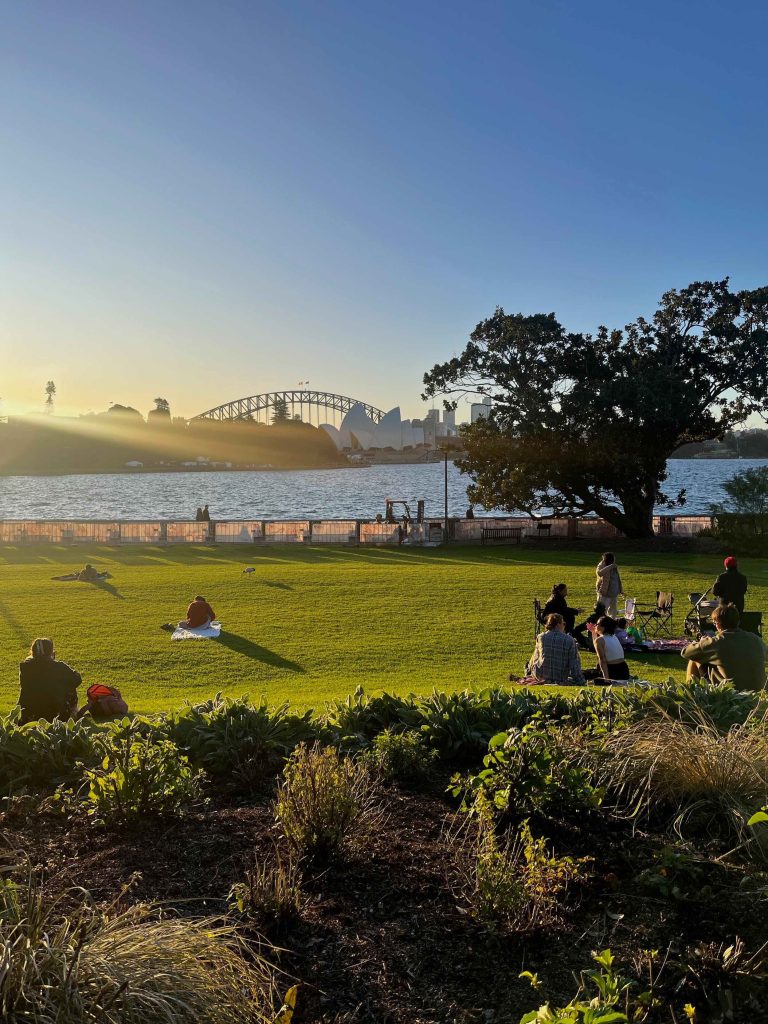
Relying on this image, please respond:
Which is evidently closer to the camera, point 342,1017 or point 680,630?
point 342,1017

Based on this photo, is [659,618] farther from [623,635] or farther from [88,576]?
[88,576]

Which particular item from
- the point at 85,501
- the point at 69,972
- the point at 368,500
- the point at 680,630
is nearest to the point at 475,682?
the point at 680,630

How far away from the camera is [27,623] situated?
15.9 metres

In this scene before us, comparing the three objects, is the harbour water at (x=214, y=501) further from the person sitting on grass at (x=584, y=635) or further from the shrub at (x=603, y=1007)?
the shrub at (x=603, y=1007)

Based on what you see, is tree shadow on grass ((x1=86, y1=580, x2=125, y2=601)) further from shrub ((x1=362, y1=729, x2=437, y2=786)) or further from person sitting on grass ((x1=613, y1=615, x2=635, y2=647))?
shrub ((x1=362, y1=729, x2=437, y2=786))

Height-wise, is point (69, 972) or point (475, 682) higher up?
point (69, 972)

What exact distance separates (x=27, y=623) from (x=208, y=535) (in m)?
18.7

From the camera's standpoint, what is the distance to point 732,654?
308 inches

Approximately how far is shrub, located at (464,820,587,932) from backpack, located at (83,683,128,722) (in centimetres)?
589

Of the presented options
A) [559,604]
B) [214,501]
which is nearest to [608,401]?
[559,604]

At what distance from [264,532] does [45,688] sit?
26.2 metres

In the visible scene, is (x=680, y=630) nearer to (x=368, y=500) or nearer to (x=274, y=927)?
(x=274, y=927)

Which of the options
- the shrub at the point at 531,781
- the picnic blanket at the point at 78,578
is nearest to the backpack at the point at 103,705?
the shrub at the point at 531,781

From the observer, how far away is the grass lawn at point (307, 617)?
11.7 meters
